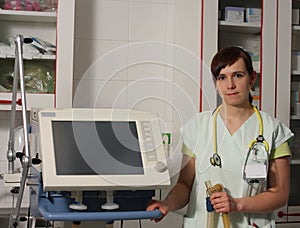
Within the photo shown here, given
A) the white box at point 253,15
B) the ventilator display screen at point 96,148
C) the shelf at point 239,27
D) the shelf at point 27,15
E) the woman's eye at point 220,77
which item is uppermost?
the white box at point 253,15

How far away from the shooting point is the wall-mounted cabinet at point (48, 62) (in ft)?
7.41

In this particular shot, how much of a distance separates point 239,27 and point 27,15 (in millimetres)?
965

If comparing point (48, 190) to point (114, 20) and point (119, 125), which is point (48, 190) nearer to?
point (119, 125)

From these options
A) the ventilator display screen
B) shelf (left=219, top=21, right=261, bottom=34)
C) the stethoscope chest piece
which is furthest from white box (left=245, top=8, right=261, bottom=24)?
the ventilator display screen

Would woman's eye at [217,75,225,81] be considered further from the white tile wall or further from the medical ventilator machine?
the white tile wall

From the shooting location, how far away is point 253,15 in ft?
8.26

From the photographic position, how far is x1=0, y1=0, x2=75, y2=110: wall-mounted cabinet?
226 cm

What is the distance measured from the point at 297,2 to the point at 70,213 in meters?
1.65

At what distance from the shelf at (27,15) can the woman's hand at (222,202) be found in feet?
3.65

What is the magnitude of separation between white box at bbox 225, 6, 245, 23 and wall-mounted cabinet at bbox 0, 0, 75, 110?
0.71 meters

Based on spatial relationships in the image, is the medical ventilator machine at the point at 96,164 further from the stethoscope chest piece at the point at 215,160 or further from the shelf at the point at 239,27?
the shelf at the point at 239,27

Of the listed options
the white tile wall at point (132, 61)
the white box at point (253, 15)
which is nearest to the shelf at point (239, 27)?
the white box at point (253, 15)

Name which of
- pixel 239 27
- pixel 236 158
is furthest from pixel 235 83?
pixel 239 27

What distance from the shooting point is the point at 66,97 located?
7.43ft
